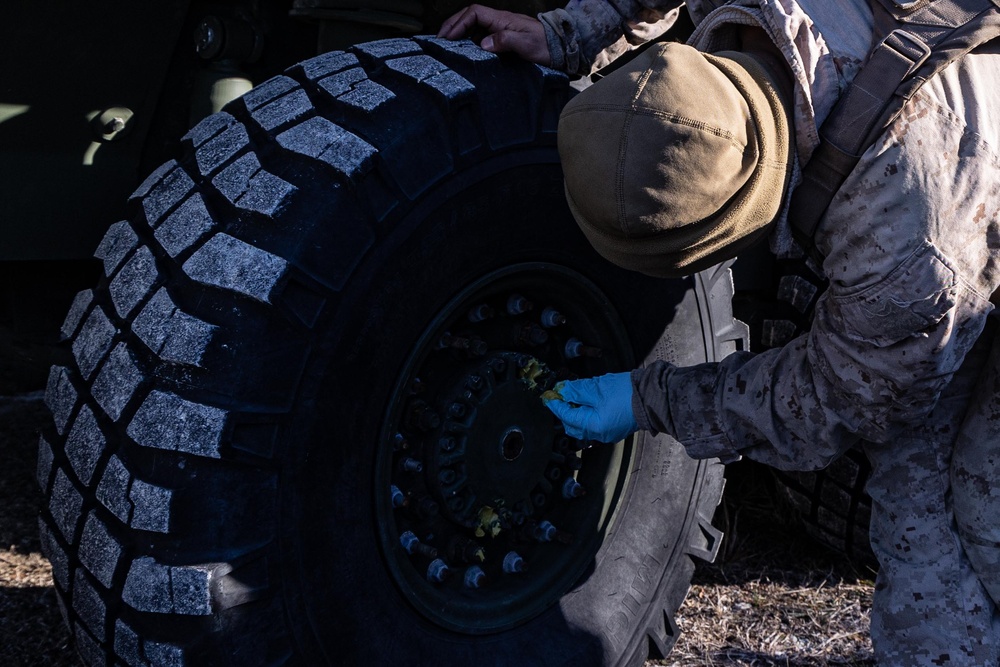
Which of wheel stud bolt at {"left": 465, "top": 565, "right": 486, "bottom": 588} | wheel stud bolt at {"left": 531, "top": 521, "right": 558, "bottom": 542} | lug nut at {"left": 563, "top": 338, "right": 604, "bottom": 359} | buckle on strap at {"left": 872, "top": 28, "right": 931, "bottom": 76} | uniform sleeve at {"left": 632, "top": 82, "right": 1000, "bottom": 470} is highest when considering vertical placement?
buckle on strap at {"left": 872, "top": 28, "right": 931, "bottom": 76}

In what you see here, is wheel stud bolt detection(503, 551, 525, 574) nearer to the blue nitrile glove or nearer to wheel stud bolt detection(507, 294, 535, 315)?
the blue nitrile glove

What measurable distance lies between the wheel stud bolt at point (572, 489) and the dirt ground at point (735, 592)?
1.98 feet

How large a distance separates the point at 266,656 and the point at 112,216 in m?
1.17

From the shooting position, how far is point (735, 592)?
115 inches

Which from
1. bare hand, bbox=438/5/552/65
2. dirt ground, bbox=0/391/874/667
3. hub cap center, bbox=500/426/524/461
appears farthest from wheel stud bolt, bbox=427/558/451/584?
bare hand, bbox=438/5/552/65

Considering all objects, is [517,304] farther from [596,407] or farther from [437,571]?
[437,571]

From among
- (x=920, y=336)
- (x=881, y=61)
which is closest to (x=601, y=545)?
(x=920, y=336)

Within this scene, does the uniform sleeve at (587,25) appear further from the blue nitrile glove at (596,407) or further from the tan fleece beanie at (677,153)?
the blue nitrile glove at (596,407)

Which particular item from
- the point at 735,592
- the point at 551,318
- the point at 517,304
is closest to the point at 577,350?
the point at 551,318

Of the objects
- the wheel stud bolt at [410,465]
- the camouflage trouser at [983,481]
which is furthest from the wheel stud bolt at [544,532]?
the camouflage trouser at [983,481]

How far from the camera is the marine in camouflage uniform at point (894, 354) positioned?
1.70m

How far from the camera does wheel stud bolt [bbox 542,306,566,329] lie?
6.99 feet

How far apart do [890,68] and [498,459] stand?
1.09 meters

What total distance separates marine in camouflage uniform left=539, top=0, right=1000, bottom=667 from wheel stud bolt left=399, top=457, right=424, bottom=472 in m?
0.49
